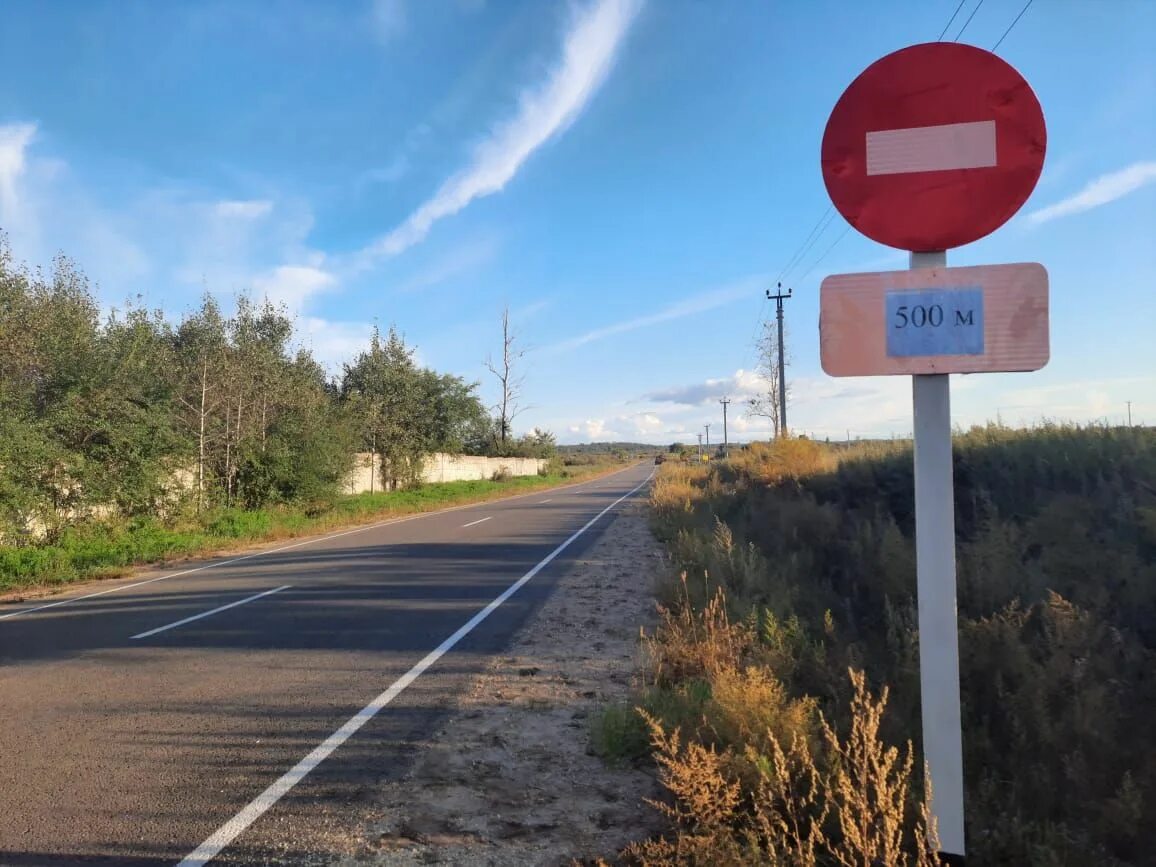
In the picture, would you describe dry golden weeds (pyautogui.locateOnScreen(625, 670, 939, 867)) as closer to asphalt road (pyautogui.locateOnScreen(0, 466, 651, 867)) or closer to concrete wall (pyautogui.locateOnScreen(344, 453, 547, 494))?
asphalt road (pyautogui.locateOnScreen(0, 466, 651, 867))

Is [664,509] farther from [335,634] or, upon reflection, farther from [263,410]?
[263,410]

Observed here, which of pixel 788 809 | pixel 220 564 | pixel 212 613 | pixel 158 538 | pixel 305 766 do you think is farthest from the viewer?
pixel 158 538

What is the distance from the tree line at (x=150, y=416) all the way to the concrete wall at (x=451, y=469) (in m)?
1.58

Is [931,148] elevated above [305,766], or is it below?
above

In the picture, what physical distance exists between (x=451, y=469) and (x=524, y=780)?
4015 cm

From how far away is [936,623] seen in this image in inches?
86.6

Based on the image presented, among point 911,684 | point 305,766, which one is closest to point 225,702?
point 305,766

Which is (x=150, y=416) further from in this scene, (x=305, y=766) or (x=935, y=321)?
(x=935, y=321)

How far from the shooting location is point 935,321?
218 cm

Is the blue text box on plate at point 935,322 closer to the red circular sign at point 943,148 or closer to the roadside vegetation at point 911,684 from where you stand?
the red circular sign at point 943,148

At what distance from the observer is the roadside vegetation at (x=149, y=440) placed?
49.6 feet

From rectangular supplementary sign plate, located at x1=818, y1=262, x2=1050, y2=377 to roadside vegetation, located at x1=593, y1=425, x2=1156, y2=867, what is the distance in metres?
1.42

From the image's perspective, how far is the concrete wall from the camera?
108 ft

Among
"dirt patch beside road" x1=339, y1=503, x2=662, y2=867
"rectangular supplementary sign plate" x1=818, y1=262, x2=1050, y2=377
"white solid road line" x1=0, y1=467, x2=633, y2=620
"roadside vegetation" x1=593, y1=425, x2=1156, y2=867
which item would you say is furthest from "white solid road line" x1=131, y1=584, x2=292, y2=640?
"rectangular supplementary sign plate" x1=818, y1=262, x2=1050, y2=377
